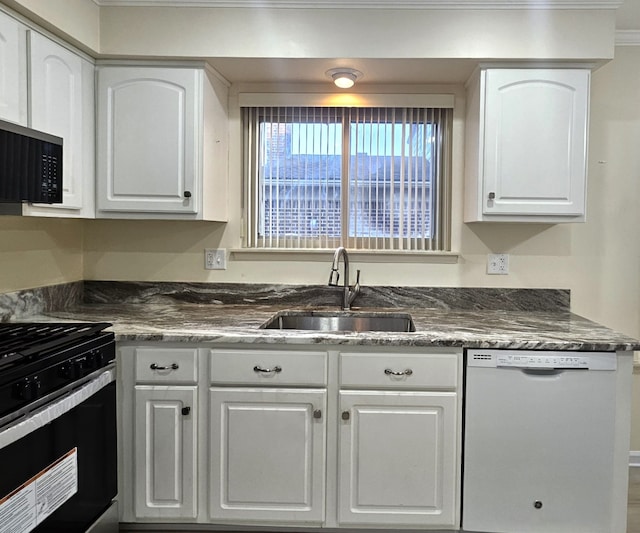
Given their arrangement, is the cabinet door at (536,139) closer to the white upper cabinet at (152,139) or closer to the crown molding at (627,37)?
the crown molding at (627,37)

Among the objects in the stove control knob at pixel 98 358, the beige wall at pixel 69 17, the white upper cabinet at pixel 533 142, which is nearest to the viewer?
the stove control knob at pixel 98 358

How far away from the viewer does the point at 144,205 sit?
2.50m

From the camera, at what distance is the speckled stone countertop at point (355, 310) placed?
2062mm

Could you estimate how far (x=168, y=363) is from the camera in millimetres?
2115

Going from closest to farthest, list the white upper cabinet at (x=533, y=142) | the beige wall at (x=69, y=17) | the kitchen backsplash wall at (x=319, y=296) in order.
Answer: the beige wall at (x=69, y=17)
the white upper cabinet at (x=533, y=142)
the kitchen backsplash wall at (x=319, y=296)

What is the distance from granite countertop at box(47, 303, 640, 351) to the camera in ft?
6.71

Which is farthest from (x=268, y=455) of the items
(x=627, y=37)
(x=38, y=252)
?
(x=627, y=37)

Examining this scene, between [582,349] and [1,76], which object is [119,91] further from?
[582,349]

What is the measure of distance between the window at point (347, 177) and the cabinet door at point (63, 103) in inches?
33.3

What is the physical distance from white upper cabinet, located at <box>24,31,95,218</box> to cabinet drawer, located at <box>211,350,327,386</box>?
927 millimetres

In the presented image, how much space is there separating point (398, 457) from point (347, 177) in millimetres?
1452

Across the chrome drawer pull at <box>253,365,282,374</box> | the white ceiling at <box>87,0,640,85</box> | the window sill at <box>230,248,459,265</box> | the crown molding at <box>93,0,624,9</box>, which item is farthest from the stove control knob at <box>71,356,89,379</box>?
the crown molding at <box>93,0,624,9</box>

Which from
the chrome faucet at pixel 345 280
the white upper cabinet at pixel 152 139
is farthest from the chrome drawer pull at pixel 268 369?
the white upper cabinet at pixel 152 139

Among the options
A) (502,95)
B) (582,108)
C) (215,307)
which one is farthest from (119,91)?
(582,108)
